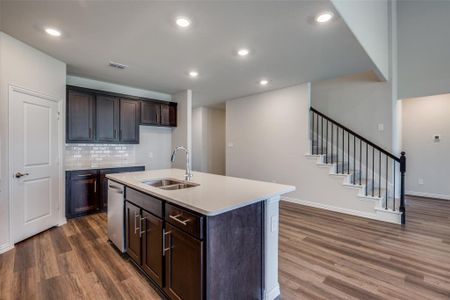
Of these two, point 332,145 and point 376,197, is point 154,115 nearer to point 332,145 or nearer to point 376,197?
point 332,145

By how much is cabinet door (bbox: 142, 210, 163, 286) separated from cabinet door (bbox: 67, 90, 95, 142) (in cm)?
282

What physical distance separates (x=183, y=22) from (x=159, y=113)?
305 centimetres

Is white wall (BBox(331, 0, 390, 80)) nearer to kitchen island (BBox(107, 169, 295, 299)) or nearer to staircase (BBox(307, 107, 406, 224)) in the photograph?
staircase (BBox(307, 107, 406, 224))

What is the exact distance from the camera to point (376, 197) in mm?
3760

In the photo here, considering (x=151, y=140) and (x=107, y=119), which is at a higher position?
(x=107, y=119)

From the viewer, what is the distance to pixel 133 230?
2221 mm

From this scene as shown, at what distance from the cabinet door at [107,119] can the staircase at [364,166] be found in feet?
13.3

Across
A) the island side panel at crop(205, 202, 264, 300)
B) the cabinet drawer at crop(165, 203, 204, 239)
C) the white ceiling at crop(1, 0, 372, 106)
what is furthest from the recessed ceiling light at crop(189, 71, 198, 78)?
the island side panel at crop(205, 202, 264, 300)

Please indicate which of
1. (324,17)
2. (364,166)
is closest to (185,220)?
(324,17)

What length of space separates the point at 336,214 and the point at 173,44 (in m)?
3.92

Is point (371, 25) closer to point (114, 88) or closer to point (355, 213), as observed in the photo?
point (355, 213)

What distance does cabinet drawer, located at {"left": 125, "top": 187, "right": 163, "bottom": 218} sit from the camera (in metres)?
1.78

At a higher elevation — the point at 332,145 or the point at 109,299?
the point at 332,145

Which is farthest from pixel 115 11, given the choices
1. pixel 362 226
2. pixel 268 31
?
pixel 362 226
